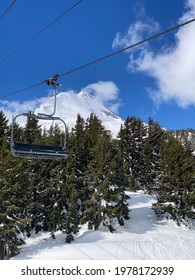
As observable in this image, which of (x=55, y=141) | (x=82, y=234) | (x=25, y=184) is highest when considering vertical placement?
(x=55, y=141)

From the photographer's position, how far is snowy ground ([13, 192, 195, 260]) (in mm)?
21297

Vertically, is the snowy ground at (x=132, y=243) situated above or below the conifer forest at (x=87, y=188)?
below

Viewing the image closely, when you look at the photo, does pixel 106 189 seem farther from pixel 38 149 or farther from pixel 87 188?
pixel 38 149

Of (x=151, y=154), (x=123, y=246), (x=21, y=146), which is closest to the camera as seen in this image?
(x=21, y=146)

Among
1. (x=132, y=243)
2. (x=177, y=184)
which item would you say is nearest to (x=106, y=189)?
(x=177, y=184)

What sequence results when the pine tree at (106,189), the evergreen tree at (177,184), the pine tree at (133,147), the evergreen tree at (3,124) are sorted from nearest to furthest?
the pine tree at (106,189) < the evergreen tree at (177,184) < the evergreen tree at (3,124) < the pine tree at (133,147)

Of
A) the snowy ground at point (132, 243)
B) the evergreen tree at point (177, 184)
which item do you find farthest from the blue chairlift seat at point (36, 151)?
the evergreen tree at point (177, 184)

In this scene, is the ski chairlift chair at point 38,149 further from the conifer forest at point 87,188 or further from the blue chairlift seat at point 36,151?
the conifer forest at point 87,188

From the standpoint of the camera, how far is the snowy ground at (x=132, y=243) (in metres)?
21.3

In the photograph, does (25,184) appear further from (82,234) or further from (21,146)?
(21,146)

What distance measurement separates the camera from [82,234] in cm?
3120
